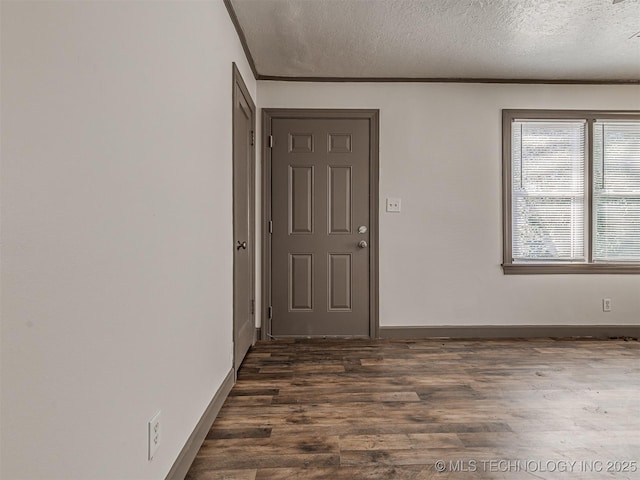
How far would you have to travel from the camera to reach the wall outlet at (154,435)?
131cm

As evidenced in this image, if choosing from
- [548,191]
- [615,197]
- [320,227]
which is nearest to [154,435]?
[320,227]

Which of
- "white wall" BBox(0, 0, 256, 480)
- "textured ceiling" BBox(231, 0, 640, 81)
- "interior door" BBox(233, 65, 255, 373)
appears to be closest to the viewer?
"white wall" BBox(0, 0, 256, 480)

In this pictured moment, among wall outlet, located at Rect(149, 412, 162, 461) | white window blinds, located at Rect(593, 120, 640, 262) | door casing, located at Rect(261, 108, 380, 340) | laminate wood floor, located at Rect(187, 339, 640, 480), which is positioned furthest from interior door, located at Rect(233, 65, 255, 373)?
white window blinds, located at Rect(593, 120, 640, 262)

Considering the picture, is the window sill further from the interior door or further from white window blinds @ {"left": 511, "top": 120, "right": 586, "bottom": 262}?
the interior door

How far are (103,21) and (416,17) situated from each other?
7.58 ft

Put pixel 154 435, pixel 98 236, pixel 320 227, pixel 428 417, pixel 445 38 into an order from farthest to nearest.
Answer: pixel 320 227 → pixel 445 38 → pixel 428 417 → pixel 154 435 → pixel 98 236

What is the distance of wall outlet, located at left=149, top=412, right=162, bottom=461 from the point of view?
1.31 meters

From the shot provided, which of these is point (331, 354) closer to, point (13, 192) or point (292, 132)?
point (292, 132)

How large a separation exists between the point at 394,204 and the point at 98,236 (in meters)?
3.08

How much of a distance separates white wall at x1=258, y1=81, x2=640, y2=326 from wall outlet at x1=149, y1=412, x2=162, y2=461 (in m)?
2.68

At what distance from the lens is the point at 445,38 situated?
3000 millimetres

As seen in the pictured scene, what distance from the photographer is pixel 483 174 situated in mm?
3797

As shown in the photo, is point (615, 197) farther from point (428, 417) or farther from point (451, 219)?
point (428, 417)

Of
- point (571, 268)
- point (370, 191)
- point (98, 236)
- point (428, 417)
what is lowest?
point (428, 417)
